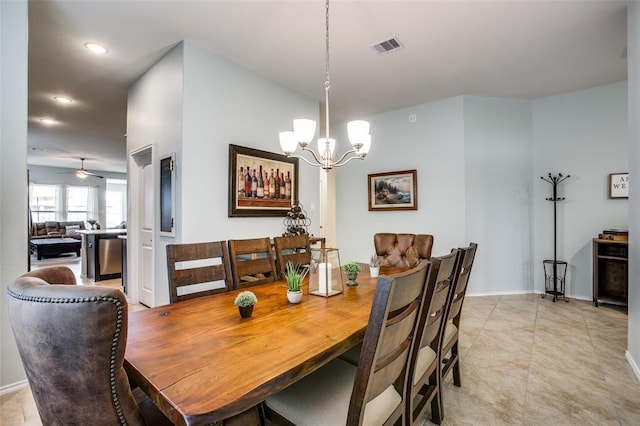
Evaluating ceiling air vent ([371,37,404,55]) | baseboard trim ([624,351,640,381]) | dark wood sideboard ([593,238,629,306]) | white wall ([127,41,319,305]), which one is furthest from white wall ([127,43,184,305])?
dark wood sideboard ([593,238,629,306])

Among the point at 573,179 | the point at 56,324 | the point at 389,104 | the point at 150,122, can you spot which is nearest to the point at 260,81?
the point at 150,122

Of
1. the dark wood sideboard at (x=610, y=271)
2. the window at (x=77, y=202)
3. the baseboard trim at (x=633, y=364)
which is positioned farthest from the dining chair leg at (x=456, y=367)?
the window at (x=77, y=202)

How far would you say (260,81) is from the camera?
372 cm

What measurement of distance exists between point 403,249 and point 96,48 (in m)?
3.62

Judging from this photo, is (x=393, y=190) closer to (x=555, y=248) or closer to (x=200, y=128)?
(x=555, y=248)

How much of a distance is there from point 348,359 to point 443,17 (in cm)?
280

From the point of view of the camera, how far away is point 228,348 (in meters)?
1.08

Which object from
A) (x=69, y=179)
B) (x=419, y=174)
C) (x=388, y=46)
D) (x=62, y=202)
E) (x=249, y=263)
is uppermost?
(x=388, y=46)

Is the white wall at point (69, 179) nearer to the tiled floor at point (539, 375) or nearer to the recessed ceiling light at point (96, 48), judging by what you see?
the recessed ceiling light at point (96, 48)

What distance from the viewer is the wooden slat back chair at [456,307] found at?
1.76 meters

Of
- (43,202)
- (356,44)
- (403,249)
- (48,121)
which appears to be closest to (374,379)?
(403,249)

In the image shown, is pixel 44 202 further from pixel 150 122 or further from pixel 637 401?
pixel 637 401

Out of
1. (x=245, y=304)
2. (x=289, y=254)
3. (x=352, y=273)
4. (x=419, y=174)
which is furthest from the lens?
(x=419, y=174)

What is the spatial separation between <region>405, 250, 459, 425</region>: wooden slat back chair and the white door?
123 inches
